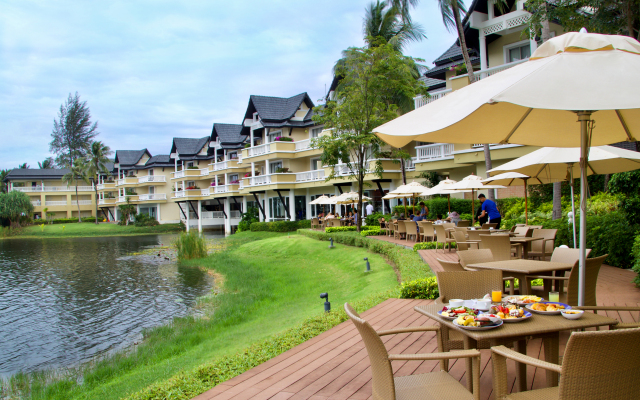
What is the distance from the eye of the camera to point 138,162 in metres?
62.9

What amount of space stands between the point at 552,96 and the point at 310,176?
30.9 meters

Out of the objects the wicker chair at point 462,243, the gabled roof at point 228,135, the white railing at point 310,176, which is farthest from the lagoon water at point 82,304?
the gabled roof at point 228,135

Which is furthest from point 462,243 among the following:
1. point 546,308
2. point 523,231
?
point 546,308

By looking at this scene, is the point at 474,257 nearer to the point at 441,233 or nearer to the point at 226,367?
the point at 226,367

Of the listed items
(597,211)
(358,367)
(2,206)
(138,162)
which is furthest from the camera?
(138,162)

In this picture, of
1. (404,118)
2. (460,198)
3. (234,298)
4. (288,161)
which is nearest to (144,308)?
(234,298)

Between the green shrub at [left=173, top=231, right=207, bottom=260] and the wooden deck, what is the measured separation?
1814cm

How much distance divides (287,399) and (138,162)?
212 feet

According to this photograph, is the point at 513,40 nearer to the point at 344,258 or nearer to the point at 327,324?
the point at 344,258

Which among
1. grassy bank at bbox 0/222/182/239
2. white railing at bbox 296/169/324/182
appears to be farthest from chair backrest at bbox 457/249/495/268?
grassy bank at bbox 0/222/182/239

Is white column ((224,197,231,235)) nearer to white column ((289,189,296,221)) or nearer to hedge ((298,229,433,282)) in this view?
white column ((289,189,296,221))

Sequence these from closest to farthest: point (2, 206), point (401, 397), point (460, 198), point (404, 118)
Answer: point (401, 397), point (404, 118), point (460, 198), point (2, 206)

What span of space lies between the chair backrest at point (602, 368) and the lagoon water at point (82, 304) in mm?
9163

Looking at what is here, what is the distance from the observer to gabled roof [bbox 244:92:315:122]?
3762 cm
